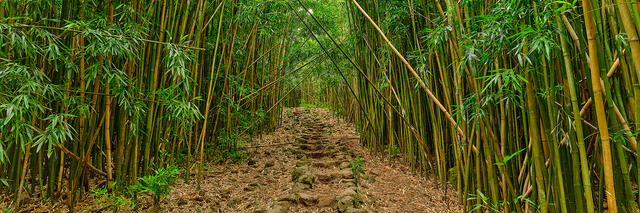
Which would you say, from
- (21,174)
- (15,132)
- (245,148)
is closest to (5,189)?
(21,174)

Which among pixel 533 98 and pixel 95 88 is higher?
pixel 533 98

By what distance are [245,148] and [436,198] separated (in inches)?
89.5

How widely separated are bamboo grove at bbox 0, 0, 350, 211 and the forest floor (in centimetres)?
30

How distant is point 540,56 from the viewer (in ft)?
3.40

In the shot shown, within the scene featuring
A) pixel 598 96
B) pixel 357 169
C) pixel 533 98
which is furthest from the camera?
pixel 357 169

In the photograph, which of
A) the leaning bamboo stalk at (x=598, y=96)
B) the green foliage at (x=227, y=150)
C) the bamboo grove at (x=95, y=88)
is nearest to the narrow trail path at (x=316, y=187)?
the green foliage at (x=227, y=150)

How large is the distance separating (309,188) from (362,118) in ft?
5.64

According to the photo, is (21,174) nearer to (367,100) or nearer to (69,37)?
(69,37)

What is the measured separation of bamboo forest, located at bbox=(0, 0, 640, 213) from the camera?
0.99 m

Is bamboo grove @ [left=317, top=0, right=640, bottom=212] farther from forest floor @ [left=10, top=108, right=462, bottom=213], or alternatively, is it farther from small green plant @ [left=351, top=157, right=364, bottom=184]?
small green plant @ [left=351, top=157, right=364, bottom=184]

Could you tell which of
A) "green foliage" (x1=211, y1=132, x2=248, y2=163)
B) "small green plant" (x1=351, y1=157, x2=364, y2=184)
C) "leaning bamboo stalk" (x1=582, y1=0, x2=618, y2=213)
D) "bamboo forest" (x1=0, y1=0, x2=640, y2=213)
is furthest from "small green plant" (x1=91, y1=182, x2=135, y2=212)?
"leaning bamboo stalk" (x1=582, y1=0, x2=618, y2=213)

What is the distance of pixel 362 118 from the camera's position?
153 inches

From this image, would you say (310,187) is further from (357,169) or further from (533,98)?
(533,98)

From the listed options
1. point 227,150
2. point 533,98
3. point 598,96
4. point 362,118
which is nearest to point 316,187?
point 227,150
